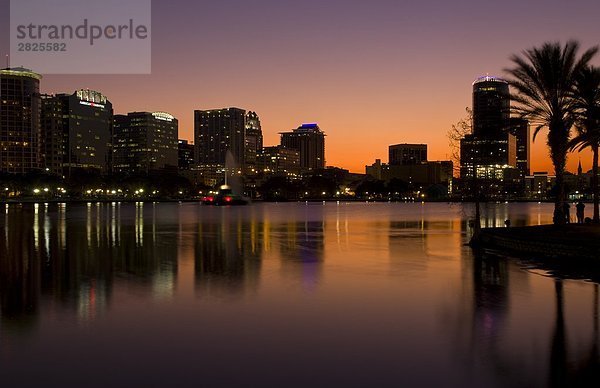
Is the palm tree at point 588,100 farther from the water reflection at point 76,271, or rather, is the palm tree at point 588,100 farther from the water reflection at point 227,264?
the water reflection at point 76,271

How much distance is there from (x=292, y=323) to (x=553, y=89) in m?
23.9

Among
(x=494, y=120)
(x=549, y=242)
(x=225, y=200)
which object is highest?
(x=494, y=120)

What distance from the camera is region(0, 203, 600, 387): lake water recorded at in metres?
8.45

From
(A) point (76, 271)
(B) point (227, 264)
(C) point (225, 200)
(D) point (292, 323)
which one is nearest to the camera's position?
(D) point (292, 323)

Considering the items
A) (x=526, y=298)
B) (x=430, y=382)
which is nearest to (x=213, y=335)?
(x=430, y=382)

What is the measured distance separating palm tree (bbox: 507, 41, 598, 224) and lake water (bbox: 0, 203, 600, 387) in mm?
12521

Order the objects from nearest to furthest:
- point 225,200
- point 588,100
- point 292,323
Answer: point 292,323, point 588,100, point 225,200

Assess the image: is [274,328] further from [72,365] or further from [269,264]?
[269,264]

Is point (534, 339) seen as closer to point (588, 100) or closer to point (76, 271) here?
point (76, 271)

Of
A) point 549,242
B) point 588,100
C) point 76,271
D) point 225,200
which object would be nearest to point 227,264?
point 76,271

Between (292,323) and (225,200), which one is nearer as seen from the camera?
(292,323)

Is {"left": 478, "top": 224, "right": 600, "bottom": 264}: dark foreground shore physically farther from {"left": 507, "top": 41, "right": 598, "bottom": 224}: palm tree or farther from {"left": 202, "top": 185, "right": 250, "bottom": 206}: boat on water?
{"left": 202, "top": 185, "right": 250, "bottom": 206}: boat on water

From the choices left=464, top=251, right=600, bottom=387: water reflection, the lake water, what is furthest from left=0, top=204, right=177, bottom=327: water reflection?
left=464, top=251, right=600, bottom=387: water reflection

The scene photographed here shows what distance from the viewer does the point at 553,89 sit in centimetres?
3011
